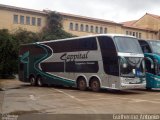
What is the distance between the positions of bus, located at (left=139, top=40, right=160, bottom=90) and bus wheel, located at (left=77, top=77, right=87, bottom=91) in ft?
14.3

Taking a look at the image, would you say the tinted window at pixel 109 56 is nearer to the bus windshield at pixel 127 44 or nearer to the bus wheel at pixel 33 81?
the bus windshield at pixel 127 44

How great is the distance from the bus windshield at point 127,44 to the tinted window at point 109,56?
391 mm

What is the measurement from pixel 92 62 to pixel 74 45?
237 cm

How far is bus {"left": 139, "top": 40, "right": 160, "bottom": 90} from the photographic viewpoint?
2487cm

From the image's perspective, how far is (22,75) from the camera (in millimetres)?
31297

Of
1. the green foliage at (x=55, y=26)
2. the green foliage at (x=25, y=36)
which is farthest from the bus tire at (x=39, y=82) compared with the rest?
the green foliage at (x=55, y=26)

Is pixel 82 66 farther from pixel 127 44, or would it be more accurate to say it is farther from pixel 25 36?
pixel 25 36

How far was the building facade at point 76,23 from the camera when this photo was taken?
58.4 m

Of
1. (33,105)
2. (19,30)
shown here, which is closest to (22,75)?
(33,105)

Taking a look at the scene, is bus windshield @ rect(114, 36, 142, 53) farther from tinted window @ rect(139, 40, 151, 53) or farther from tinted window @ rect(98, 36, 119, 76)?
tinted window @ rect(139, 40, 151, 53)

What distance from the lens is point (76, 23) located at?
68375 mm

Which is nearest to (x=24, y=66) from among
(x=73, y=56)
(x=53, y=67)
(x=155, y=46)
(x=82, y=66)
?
(x=53, y=67)

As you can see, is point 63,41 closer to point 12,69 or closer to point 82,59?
point 82,59

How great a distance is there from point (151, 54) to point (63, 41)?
625cm
